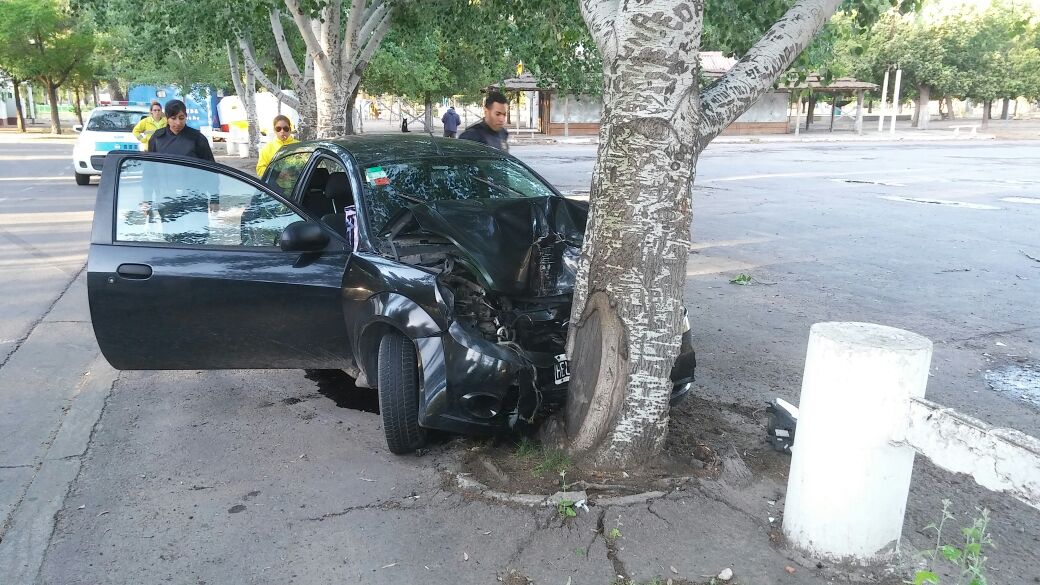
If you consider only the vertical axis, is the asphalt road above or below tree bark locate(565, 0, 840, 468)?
below

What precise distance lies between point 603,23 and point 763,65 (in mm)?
868

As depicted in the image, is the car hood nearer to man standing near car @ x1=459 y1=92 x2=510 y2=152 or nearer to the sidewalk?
the sidewalk

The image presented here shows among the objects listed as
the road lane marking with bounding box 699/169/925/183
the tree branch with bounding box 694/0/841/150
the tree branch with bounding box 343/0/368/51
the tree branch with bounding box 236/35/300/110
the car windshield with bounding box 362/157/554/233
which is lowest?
the road lane marking with bounding box 699/169/925/183

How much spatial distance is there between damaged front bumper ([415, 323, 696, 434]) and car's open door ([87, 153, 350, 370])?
0.93m

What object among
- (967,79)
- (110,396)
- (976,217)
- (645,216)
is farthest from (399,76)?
(967,79)

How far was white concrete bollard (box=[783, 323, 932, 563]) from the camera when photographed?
9.46ft

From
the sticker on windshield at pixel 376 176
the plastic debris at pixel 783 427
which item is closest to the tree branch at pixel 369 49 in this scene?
the sticker on windshield at pixel 376 176

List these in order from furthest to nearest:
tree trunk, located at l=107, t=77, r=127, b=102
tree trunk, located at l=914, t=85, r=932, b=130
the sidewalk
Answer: tree trunk, located at l=914, t=85, r=932, b=130 < tree trunk, located at l=107, t=77, r=127, b=102 < the sidewalk

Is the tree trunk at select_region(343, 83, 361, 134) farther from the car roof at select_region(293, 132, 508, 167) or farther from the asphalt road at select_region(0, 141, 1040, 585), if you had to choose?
the car roof at select_region(293, 132, 508, 167)

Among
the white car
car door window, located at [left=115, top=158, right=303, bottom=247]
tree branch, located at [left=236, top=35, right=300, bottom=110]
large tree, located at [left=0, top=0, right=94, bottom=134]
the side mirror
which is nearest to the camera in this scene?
the side mirror

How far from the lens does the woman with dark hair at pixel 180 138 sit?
27.4 feet

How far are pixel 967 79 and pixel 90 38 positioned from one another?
52.6 meters

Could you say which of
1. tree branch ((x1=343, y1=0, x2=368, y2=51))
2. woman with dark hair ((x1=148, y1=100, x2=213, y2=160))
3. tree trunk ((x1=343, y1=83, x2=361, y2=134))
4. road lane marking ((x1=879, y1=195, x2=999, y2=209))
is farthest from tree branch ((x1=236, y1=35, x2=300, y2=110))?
road lane marking ((x1=879, y1=195, x2=999, y2=209))

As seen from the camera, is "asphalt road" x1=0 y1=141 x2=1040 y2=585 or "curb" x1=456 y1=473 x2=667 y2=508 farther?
"curb" x1=456 y1=473 x2=667 y2=508
